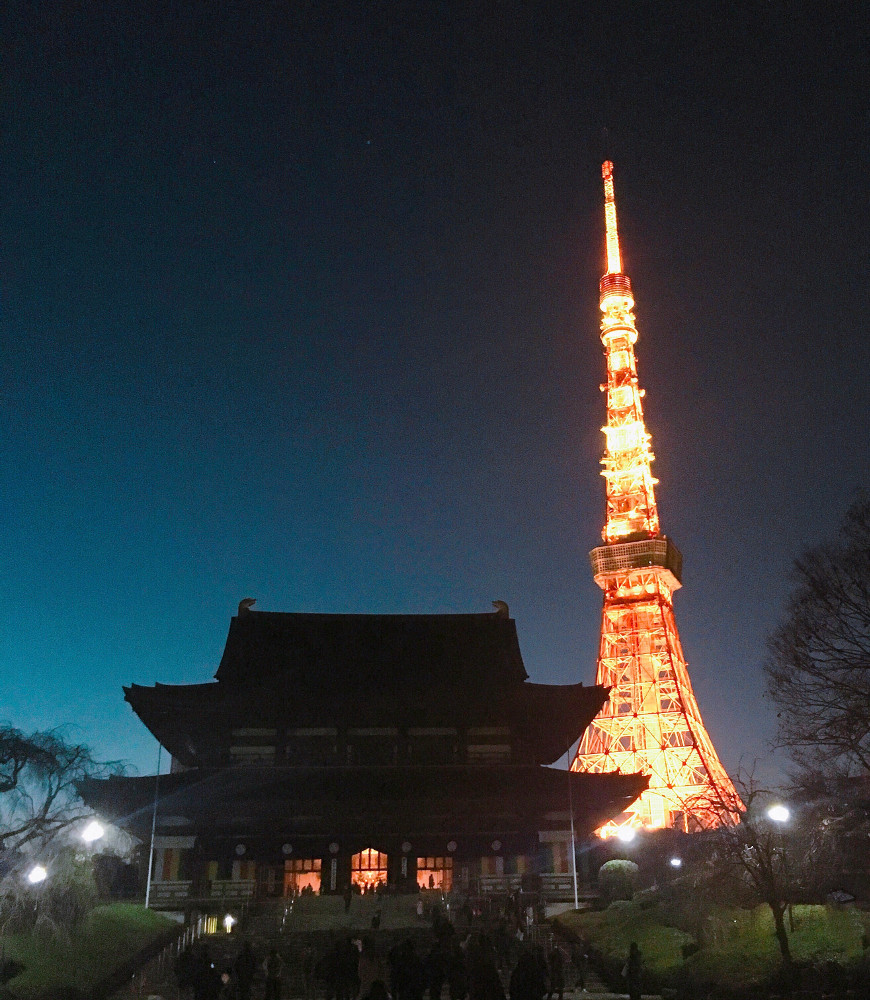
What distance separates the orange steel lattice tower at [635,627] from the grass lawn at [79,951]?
47.7m

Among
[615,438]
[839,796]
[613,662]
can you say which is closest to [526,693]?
[839,796]

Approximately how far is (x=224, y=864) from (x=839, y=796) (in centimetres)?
2126

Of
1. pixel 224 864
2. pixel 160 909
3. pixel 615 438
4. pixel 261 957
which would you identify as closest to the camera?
pixel 261 957

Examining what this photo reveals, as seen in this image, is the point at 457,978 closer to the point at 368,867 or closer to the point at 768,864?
the point at 768,864

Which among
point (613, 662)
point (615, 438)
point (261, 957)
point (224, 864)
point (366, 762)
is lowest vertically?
point (261, 957)

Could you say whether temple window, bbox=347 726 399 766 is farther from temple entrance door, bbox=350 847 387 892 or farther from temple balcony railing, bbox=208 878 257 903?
temple balcony railing, bbox=208 878 257 903

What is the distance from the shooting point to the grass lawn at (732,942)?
19.4 metres

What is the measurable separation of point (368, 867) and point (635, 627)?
45823 mm

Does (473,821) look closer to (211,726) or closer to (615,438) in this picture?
(211,726)

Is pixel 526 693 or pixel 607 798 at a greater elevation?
pixel 526 693

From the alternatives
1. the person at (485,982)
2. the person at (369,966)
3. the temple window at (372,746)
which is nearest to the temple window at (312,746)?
the temple window at (372,746)

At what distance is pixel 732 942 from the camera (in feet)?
68.7

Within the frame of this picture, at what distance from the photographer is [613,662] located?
247ft

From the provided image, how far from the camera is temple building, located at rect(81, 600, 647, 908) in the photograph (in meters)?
33.2
